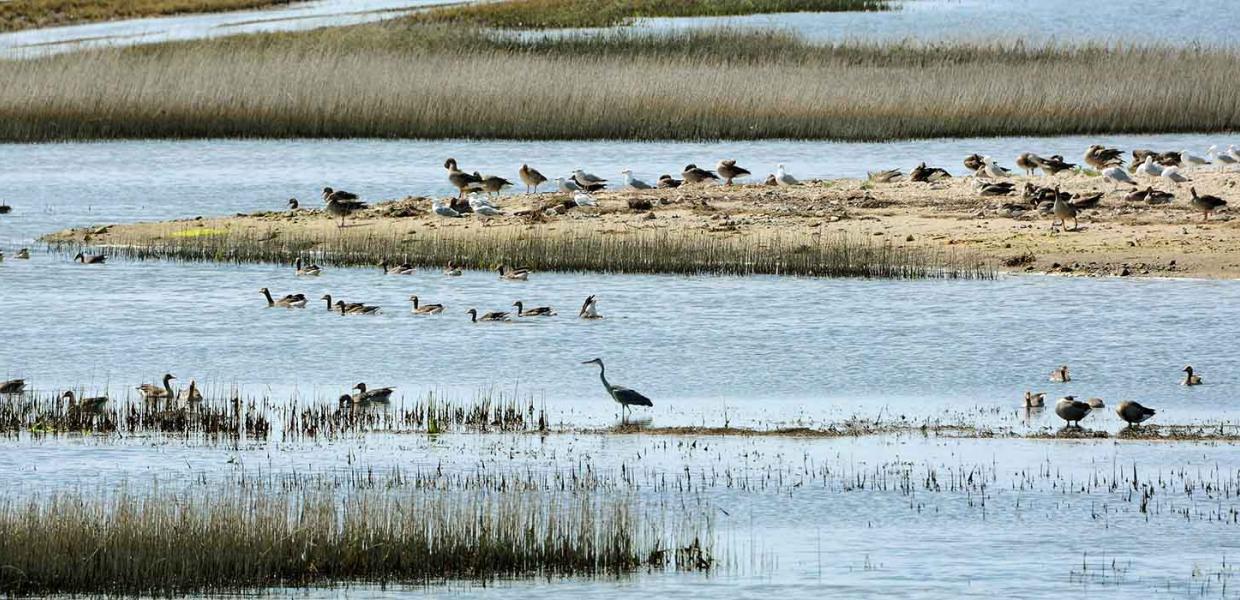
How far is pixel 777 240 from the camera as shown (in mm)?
27516

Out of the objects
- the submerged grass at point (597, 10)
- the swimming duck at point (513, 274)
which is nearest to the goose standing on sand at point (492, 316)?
the swimming duck at point (513, 274)

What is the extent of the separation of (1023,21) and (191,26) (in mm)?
31864

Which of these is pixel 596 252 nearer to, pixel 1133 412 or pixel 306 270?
pixel 306 270

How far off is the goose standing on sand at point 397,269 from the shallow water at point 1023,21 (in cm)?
3314

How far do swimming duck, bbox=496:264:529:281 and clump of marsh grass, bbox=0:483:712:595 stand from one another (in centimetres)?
1295

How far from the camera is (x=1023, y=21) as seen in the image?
76.1 m

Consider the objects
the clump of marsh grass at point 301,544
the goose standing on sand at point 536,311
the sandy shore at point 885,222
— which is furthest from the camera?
the sandy shore at point 885,222

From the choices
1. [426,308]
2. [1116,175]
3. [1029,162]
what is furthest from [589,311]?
[1029,162]

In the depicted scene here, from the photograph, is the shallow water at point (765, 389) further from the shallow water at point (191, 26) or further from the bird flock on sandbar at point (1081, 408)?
the shallow water at point (191, 26)

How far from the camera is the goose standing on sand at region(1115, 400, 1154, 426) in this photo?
16.2 meters

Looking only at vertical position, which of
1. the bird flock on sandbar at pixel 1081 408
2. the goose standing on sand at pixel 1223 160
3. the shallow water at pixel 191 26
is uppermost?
the shallow water at pixel 191 26

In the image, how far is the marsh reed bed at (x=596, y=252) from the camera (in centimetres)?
2619

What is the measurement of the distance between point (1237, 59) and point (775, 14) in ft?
106

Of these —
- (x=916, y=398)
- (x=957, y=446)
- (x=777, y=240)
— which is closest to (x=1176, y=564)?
(x=957, y=446)
